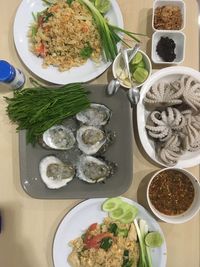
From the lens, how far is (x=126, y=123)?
4.21 ft

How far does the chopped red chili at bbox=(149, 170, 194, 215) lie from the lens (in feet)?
4.22

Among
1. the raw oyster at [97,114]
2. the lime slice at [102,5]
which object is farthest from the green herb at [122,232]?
the lime slice at [102,5]

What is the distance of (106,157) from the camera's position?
1298mm

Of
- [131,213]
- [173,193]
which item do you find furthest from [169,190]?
[131,213]

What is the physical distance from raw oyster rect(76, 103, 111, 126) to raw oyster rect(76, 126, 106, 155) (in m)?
0.02

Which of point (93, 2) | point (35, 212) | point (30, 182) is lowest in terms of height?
point (35, 212)

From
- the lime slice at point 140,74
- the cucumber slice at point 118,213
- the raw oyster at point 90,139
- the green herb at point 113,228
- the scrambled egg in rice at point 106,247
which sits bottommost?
the scrambled egg in rice at point 106,247

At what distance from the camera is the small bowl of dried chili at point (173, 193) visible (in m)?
1.28

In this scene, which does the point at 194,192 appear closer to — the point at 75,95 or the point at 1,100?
the point at 75,95

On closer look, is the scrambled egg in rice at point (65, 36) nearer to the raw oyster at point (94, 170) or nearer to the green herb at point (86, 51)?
the green herb at point (86, 51)

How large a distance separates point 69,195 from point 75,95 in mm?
299

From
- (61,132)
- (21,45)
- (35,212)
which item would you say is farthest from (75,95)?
(35,212)

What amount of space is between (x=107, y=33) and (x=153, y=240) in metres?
0.64

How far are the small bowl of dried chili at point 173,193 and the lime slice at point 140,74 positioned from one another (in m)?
0.28
